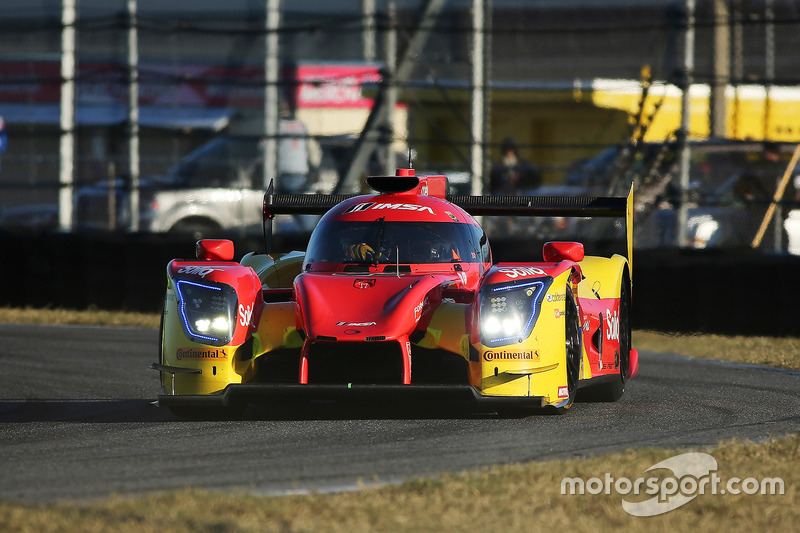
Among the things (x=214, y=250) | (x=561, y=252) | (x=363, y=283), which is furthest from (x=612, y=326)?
(x=214, y=250)

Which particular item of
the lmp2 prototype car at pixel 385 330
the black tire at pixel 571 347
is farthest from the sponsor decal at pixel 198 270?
the black tire at pixel 571 347

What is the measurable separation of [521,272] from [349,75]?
32.9 ft

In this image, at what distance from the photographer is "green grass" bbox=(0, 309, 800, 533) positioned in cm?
461

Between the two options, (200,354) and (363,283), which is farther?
(363,283)

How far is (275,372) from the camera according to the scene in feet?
24.6

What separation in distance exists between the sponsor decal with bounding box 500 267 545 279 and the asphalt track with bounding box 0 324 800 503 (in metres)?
0.80

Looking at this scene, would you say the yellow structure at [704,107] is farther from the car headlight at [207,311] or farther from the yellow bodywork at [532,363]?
the car headlight at [207,311]

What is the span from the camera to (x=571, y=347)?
25.3 ft

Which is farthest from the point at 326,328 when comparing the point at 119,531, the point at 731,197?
the point at 731,197

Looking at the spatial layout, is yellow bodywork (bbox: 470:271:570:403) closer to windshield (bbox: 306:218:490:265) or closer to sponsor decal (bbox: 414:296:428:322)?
sponsor decal (bbox: 414:296:428:322)

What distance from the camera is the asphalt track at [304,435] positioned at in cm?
563

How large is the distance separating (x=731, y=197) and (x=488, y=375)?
9478 mm

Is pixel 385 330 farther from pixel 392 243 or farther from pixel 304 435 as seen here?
pixel 392 243

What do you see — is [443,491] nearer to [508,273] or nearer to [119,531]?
[119,531]
